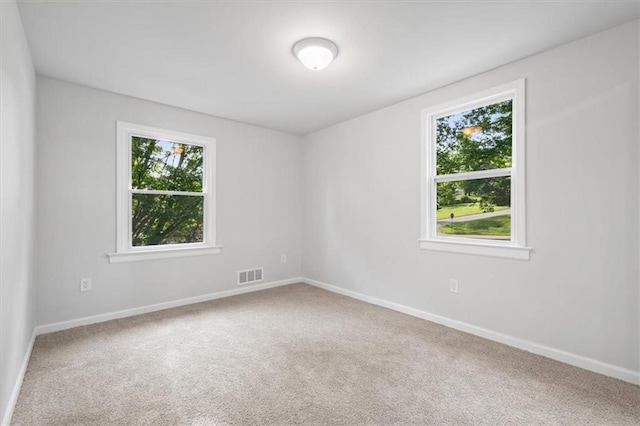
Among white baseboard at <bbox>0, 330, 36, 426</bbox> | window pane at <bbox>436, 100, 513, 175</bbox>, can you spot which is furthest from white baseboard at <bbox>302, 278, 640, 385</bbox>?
white baseboard at <bbox>0, 330, 36, 426</bbox>

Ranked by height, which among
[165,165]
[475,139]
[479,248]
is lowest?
[479,248]

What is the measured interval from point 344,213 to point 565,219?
99.2 inches

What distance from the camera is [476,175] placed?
3.09 meters

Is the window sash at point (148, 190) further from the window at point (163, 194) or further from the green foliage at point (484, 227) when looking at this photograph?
the green foliage at point (484, 227)

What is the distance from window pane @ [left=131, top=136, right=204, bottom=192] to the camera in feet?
12.1

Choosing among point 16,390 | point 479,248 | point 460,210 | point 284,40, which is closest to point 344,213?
point 460,210

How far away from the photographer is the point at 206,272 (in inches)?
164

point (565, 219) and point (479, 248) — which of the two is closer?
point (565, 219)

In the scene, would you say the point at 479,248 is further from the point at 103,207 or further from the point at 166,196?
the point at 103,207

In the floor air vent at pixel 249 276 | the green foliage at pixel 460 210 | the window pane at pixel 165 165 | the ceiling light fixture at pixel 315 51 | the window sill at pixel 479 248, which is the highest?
the ceiling light fixture at pixel 315 51

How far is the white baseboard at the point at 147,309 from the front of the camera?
10.0ft

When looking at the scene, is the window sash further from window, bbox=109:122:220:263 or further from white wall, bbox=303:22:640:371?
white wall, bbox=303:22:640:371

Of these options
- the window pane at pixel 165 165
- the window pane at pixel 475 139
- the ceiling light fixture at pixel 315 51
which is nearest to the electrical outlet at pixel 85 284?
the window pane at pixel 165 165

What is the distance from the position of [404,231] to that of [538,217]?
1339 millimetres
